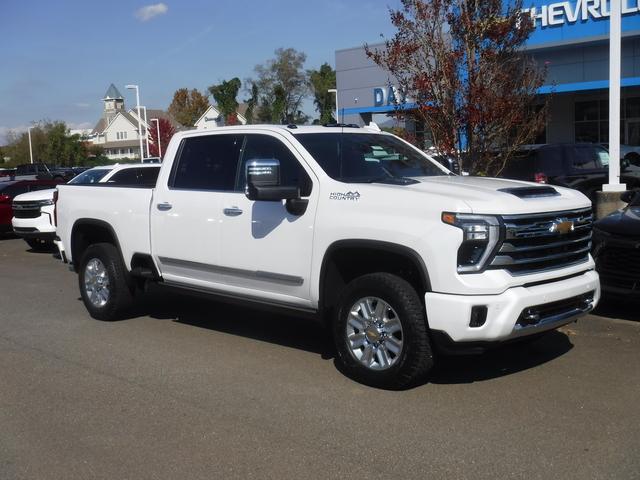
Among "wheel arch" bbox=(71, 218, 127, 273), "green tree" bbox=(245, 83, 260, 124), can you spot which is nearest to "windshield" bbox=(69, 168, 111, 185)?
"wheel arch" bbox=(71, 218, 127, 273)

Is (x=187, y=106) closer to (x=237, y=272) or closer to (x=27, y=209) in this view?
(x=27, y=209)

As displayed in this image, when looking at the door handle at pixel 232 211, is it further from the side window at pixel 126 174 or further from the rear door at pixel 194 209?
the side window at pixel 126 174

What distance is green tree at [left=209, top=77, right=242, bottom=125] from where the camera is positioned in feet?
148

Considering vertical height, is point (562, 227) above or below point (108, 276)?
above

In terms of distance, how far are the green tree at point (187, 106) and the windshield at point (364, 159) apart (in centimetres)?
7192

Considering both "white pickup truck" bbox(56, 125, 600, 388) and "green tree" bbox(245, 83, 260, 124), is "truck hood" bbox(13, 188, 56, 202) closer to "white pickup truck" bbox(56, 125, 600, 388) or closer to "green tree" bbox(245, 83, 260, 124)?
"white pickup truck" bbox(56, 125, 600, 388)

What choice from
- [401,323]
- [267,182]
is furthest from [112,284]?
[401,323]

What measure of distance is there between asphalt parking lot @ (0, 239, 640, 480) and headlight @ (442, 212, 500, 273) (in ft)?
3.39

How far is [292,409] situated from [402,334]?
0.96m

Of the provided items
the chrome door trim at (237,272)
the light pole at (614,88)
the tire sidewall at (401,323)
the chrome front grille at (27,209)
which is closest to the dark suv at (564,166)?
the light pole at (614,88)

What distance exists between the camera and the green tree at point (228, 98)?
4497cm

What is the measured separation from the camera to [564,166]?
45.2ft

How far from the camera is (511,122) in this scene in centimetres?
1013

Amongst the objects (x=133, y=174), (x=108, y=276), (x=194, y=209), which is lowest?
(x=108, y=276)
